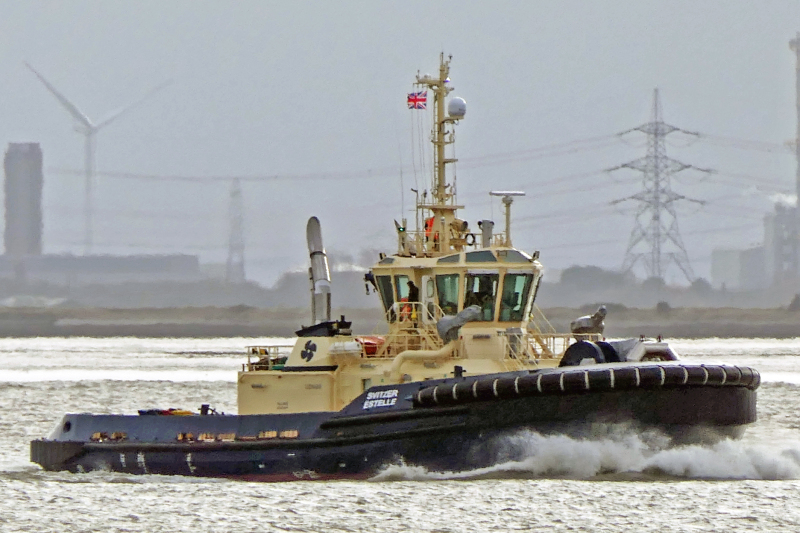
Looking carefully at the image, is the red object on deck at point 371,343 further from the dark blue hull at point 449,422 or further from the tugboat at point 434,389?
the dark blue hull at point 449,422

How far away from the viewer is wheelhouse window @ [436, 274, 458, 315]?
20828 millimetres

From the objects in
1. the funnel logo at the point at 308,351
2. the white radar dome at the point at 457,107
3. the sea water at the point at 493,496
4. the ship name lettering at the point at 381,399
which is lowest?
the sea water at the point at 493,496

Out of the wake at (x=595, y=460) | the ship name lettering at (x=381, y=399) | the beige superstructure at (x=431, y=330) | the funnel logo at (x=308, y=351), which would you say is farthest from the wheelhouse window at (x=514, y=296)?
the funnel logo at (x=308, y=351)

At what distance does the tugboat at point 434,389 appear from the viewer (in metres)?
18.8

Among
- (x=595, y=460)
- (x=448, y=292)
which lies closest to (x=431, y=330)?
(x=448, y=292)

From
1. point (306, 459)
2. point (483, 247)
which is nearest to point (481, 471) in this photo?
point (306, 459)

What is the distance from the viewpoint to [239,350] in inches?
3103

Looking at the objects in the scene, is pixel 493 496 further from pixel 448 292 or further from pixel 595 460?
pixel 448 292

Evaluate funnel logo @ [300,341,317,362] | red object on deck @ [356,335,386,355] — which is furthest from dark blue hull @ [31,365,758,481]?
red object on deck @ [356,335,386,355]

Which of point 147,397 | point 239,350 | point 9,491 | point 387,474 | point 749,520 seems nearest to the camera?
point 749,520

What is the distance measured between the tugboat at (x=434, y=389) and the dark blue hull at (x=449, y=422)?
0.02 m

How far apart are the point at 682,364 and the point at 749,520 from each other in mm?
3365

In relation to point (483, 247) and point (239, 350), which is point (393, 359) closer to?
point (483, 247)

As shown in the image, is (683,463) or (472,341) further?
(472,341)
